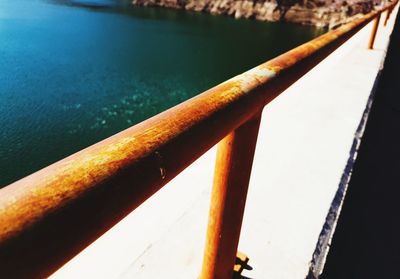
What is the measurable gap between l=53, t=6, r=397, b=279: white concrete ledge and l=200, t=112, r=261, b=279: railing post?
41cm

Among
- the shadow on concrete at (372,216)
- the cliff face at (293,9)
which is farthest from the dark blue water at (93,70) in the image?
the shadow on concrete at (372,216)

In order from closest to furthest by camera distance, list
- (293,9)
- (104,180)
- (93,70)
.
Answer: (104,180) → (93,70) → (293,9)

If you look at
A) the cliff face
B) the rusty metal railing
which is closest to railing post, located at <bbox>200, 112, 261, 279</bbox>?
the rusty metal railing

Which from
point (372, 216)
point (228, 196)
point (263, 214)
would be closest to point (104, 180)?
point (228, 196)

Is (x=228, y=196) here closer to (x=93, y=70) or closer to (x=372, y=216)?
(x=372, y=216)

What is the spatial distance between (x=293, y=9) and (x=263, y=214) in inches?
1872

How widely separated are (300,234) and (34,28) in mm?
30302

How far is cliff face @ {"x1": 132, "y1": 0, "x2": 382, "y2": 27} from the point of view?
40525 millimetres

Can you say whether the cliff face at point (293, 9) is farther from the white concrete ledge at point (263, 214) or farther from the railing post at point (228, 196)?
the railing post at point (228, 196)

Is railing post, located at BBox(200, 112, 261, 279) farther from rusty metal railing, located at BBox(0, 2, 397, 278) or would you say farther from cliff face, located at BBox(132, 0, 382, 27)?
cliff face, located at BBox(132, 0, 382, 27)

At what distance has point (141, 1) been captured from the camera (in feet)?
174

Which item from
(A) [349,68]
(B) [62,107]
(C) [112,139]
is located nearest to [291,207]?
(C) [112,139]

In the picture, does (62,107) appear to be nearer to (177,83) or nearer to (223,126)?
(177,83)

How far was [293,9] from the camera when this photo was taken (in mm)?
44000
